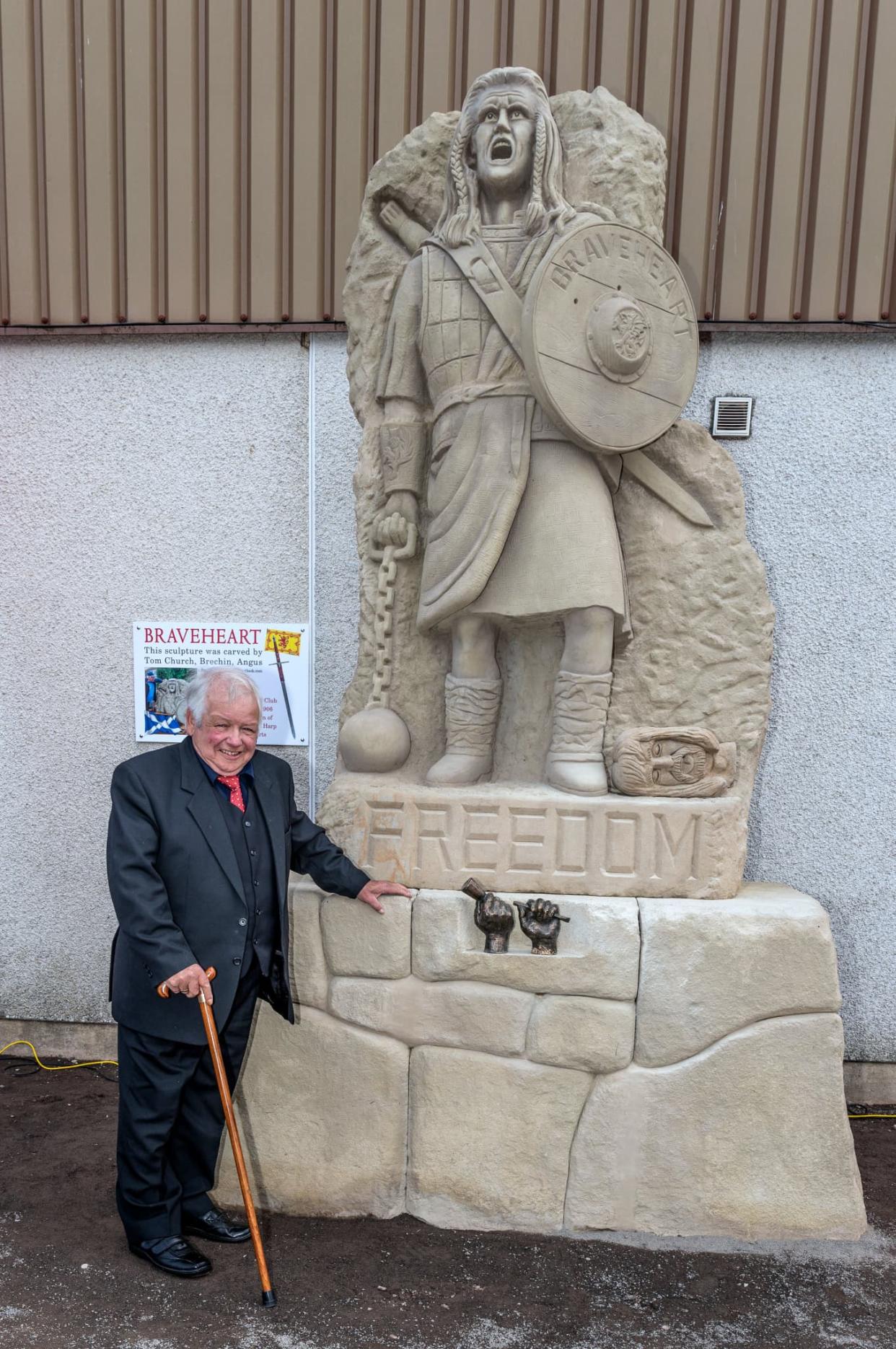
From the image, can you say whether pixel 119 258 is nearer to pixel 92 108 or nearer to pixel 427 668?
pixel 92 108

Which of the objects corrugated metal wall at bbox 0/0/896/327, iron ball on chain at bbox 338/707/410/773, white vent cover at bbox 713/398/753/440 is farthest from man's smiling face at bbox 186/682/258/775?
white vent cover at bbox 713/398/753/440

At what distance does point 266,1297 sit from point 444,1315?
1.33ft

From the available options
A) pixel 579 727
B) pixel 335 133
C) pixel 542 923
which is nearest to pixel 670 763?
pixel 579 727

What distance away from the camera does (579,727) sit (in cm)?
288

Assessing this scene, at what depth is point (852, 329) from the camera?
3.65m

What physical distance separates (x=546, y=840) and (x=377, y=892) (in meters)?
0.47

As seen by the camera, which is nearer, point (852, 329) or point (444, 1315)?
point (444, 1315)

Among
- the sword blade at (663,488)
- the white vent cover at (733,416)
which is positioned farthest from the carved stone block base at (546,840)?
the white vent cover at (733,416)

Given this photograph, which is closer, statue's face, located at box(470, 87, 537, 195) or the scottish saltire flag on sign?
statue's face, located at box(470, 87, 537, 195)

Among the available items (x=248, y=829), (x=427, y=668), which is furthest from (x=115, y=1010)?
(x=427, y=668)

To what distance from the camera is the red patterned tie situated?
8.52 ft

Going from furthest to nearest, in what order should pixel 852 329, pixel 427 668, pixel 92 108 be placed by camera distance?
pixel 92 108, pixel 852 329, pixel 427 668

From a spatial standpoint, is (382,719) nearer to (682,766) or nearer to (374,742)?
(374,742)

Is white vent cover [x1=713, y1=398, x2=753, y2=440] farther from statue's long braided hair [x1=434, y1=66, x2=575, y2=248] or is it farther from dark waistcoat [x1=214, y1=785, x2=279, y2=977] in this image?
dark waistcoat [x1=214, y1=785, x2=279, y2=977]
